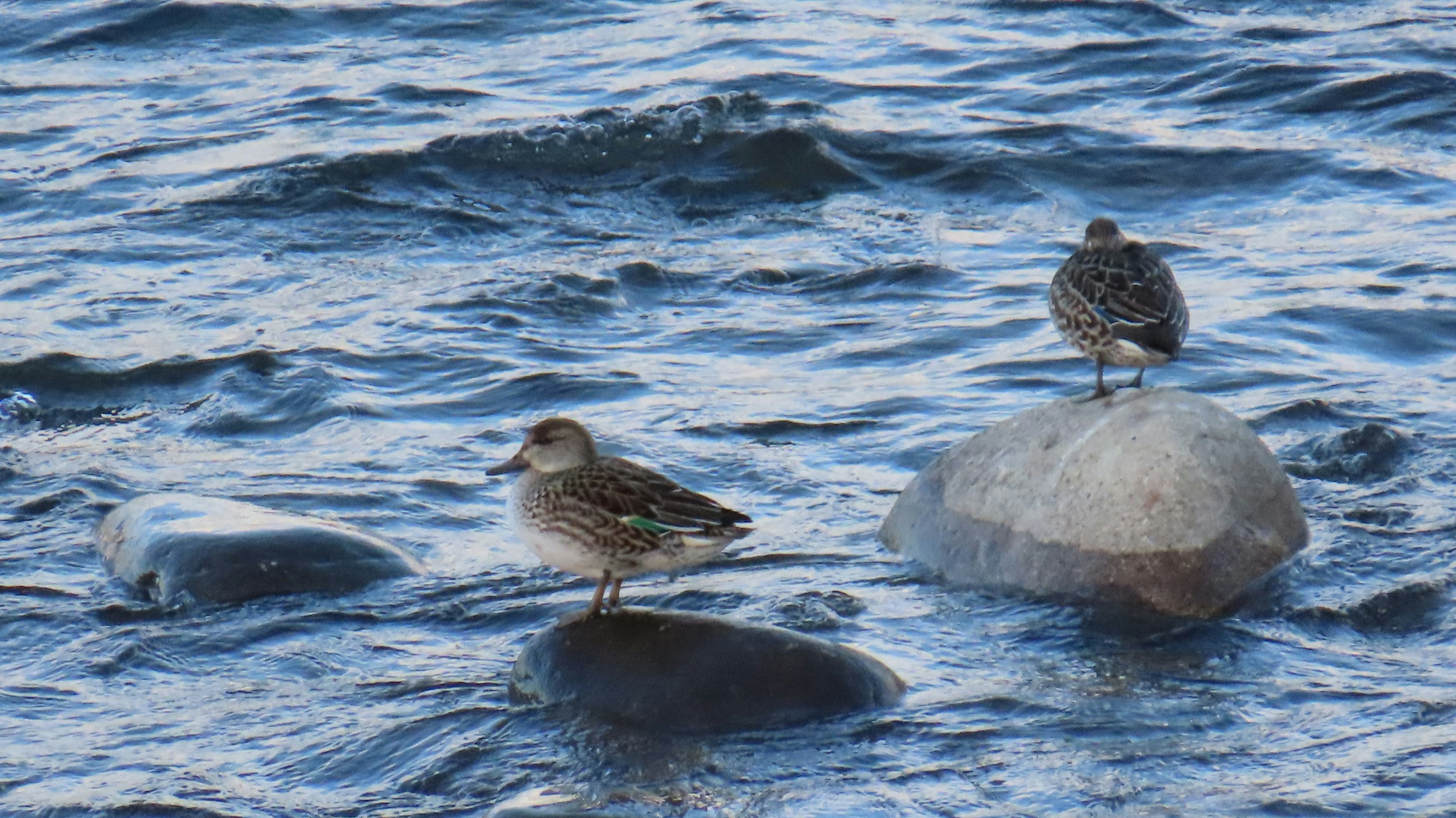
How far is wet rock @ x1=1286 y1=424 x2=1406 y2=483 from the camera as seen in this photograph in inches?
359

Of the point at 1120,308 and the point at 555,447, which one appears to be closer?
the point at 555,447

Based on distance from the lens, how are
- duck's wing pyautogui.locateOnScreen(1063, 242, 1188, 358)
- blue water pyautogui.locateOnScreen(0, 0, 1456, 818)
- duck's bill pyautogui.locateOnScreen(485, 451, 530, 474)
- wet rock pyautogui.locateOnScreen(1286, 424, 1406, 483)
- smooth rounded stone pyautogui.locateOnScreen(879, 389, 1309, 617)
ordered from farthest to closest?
wet rock pyautogui.locateOnScreen(1286, 424, 1406, 483) < duck's wing pyautogui.locateOnScreen(1063, 242, 1188, 358) < smooth rounded stone pyautogui.locateOnScreen(879, 389, 1309, 617) < duck's bill pyautogui.locateOnScreen(485, 451, 530, 474) < blue water pyautogui.locateOnScreen(0, 0, 1456, 818)

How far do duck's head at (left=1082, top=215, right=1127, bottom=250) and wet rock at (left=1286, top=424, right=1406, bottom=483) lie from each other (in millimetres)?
1510

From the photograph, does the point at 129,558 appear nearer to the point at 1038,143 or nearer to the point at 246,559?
the point at 246,559

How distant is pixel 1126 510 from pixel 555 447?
2316mm

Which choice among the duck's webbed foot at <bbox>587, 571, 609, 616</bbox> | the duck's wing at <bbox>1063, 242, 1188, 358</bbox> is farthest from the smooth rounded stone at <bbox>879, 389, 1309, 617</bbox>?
the duck's webbed foot at <bbox>587, 571, 609, 616</bbox>

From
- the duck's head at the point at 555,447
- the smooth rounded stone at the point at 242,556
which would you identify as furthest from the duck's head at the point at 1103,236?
the smooth rounded stone at the point at 242,556

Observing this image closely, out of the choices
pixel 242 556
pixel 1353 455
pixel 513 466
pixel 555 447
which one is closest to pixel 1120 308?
pixel 1353 455

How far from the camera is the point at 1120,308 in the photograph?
7.95 m

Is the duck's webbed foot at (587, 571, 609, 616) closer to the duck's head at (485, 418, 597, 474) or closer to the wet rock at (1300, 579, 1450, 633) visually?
the duck's head at (485, 418, 597, 474)

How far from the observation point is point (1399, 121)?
51.1ft

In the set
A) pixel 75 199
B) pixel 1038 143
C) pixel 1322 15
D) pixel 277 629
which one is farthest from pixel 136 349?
pixel 1322 15

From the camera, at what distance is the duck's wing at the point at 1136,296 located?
791cm

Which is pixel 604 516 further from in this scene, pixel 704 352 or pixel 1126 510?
pixel 704 352
